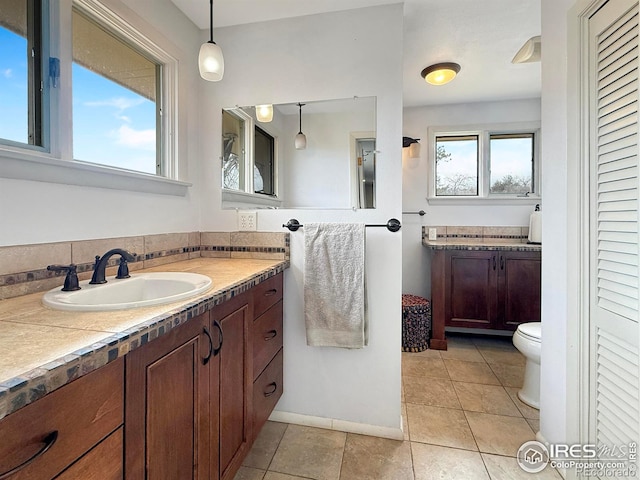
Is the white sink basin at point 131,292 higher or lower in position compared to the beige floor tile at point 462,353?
higher

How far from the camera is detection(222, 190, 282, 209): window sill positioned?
1.81m

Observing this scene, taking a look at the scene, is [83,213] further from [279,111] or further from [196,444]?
[279,111]

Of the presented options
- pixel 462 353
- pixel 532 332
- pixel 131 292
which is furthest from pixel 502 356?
pixel 131 292

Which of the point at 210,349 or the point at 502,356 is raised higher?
the point at 210,349

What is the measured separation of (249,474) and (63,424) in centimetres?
112

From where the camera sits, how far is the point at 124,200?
4.44 ft

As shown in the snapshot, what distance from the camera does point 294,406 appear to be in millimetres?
1758

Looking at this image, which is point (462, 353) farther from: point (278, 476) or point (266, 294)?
point (266, 294)

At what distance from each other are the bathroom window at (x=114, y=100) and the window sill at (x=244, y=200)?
0.37m

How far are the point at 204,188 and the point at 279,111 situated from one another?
2.16 ft

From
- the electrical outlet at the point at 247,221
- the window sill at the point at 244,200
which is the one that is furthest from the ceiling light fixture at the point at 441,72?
the electrical outlet at the point at 247,221

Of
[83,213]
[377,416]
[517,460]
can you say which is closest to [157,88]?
[83,213]

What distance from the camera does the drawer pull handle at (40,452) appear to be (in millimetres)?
451

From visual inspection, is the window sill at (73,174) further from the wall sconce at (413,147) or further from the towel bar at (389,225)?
the wall sconce at (413,147)
